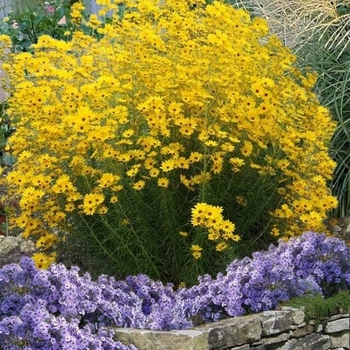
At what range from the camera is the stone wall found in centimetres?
311

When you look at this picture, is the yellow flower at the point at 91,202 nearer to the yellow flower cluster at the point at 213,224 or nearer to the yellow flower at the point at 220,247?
the yellow flower cluster at the point at 213,224

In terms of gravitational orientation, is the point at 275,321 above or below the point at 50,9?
above

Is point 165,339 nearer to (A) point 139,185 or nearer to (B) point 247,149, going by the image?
(A) point 139,185

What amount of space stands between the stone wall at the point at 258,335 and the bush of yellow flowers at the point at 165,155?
0.49 meters

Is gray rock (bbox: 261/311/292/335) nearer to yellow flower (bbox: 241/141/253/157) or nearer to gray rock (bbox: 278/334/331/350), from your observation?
gray rock (bbox: 278/334/331/350)

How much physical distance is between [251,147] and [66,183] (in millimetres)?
850

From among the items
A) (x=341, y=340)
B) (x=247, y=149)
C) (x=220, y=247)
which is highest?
(x=247, y=149)

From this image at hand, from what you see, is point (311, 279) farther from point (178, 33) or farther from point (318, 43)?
point (318, 43)

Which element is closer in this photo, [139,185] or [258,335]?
[258,335]

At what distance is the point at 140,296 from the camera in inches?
143

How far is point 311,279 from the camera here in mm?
3650

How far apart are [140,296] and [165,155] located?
0.70 meters

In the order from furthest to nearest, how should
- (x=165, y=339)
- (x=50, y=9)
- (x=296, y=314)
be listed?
(x=50, y=9) < (x=296, y=314) < (x=165, y=339)

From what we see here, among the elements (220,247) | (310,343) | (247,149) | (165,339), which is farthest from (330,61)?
(165,339)
